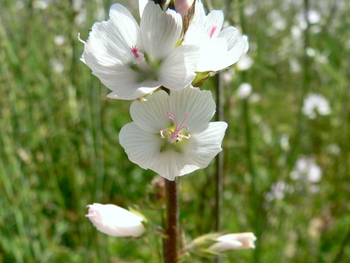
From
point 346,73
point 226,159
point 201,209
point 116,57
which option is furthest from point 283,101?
point 116,57

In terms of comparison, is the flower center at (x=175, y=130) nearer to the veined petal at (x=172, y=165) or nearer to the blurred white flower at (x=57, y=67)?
the veined petal at (x=172, y=165)

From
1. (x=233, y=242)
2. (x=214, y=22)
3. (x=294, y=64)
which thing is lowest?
(x=233, y=242)

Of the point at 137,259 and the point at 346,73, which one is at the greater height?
the point at 346,73

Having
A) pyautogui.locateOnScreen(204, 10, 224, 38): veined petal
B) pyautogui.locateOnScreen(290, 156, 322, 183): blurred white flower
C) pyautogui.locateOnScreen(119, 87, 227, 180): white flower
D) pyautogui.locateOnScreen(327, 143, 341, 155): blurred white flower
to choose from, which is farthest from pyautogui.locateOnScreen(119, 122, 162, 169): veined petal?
pyautogui.locateOnScreen(327, 143, 341, 155): blurred white flower

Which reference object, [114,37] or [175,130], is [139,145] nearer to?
[175,130]

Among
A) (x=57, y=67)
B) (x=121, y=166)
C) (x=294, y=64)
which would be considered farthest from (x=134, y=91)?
(x=294, y=64)

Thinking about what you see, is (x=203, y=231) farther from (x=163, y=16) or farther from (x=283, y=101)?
(x=283, y=101)

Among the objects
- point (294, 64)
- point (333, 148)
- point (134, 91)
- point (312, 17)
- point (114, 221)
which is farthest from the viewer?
point (294, 64)

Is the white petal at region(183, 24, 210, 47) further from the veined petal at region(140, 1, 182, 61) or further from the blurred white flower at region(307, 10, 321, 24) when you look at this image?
the blurred white flower at region(307, 10, 321, 24)
